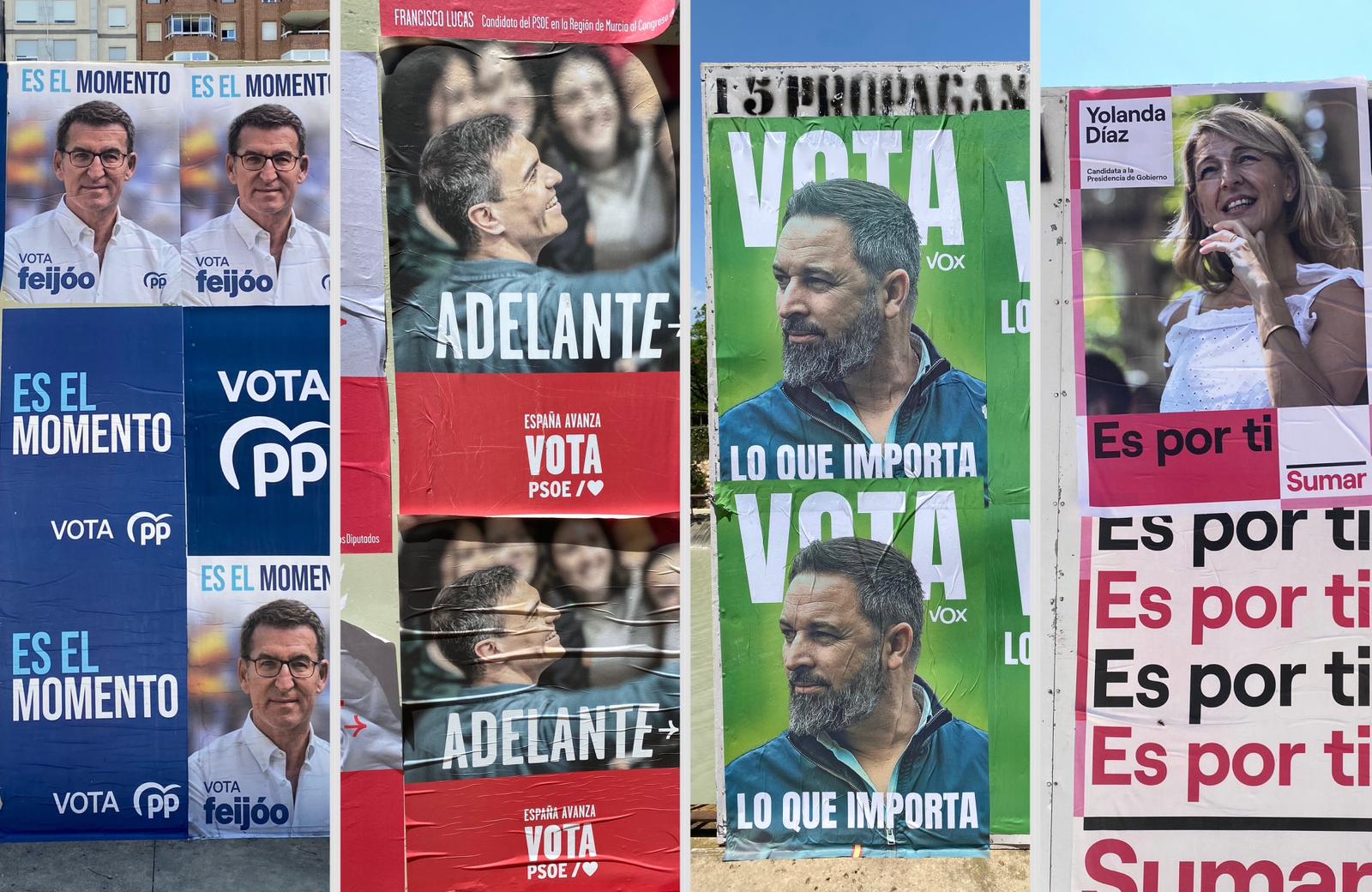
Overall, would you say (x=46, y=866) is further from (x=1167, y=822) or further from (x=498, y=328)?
(x=1167, y=822)

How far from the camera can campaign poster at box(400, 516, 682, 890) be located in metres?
3.31

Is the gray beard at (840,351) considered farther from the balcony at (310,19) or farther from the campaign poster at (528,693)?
the balcony at (310,19)

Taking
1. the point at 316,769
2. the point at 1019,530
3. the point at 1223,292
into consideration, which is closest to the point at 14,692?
the point at 316,769

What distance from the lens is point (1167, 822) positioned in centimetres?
311

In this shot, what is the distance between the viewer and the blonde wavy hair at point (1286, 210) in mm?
3094

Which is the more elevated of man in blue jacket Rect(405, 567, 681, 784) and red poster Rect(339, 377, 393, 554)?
red poster Rect(339, 377, 393, 554)

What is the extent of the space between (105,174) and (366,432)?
1.66m

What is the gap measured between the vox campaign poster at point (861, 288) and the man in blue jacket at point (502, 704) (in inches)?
32.3

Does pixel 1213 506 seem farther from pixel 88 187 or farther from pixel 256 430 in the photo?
pixel 88 187

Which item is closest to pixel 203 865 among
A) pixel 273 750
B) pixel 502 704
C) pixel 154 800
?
pixel 154 800

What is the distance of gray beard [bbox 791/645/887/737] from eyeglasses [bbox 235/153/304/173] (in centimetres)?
260

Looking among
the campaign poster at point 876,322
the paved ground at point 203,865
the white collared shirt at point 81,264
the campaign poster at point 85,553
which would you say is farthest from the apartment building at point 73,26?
the campaign poster at point 876,322

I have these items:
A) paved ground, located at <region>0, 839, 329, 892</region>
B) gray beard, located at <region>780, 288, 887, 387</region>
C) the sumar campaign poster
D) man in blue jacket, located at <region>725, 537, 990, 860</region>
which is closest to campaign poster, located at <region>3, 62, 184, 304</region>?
paved ground, located at <region>0, 839, 329, 892</region>

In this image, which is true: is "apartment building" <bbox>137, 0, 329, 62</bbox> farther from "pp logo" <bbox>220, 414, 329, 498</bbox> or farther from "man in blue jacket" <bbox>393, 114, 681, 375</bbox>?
Answer: "man in blue jacket" <bbox>393, 114, 681, 375</bbox>
